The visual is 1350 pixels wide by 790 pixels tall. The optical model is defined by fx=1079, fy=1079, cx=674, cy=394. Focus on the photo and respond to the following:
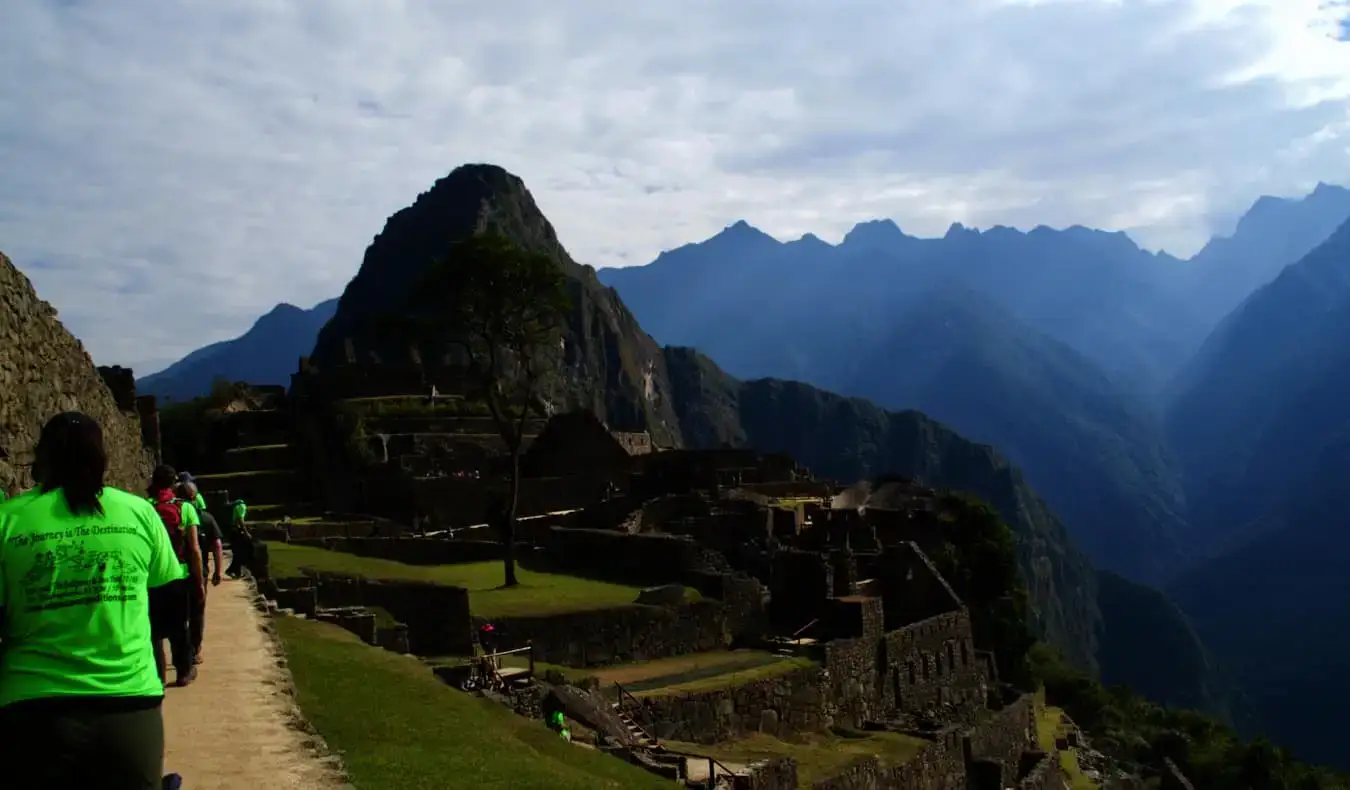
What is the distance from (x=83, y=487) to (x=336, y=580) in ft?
56.4

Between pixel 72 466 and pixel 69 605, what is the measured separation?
597 mm

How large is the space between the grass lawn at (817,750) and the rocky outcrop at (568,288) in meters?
112

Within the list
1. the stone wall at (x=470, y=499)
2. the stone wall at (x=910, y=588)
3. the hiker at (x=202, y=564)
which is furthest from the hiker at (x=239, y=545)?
the stone wall at (x=470, y=499)

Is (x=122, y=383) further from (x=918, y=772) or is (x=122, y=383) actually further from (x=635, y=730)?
(x=918, y=772)

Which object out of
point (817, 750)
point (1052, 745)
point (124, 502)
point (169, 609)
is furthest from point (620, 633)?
point (124, 502)

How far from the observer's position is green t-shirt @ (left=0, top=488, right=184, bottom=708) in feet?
14.6

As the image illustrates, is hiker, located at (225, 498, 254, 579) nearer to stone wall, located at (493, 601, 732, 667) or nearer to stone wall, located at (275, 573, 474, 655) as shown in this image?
stone wall, located at (275, 573, 474, 655)

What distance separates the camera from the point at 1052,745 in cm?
3350

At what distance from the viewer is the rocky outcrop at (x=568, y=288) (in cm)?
14550

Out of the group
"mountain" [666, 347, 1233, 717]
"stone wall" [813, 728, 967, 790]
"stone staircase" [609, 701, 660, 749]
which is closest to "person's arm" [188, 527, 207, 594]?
"stone staircase" [609, 701, 660, 749]

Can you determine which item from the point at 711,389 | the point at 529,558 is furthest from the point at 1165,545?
the point at 529,558

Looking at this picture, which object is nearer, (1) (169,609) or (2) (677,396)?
(1) (169,609)

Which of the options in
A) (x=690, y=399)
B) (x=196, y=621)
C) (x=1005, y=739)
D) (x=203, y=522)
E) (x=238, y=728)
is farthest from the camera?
(x=690, y=399)

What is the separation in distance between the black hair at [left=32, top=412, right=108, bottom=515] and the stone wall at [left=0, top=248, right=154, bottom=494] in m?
5.62
